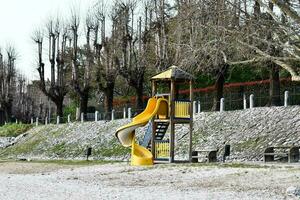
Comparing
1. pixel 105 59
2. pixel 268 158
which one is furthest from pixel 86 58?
pixel 268 158

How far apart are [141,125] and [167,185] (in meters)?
9.57

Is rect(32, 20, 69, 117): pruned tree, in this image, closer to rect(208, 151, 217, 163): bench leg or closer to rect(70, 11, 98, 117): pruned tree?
rect(70, 11, 98, 117): pruned tree

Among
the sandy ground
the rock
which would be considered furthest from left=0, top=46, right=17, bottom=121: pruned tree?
the rock

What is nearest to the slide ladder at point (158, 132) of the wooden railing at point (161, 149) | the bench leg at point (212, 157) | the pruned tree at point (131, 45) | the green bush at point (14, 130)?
the wooden railing at point (161, 149)

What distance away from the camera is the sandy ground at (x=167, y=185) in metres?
14.6

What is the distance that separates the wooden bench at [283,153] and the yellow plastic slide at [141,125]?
15.5 feet

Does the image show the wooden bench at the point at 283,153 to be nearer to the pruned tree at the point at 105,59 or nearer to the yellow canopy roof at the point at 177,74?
the yellow canopy roof at the point at 177,74

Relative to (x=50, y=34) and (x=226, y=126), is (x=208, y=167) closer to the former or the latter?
(x=226, y=126)

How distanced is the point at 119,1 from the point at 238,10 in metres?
31.3

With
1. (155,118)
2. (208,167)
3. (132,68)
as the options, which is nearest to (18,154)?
(132,68)

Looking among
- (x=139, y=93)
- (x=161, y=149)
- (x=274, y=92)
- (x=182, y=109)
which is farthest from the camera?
(x=139, y=93)

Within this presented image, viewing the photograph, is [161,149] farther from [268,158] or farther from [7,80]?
[7,80]

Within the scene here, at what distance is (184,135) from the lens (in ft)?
112

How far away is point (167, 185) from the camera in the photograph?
1720cm
